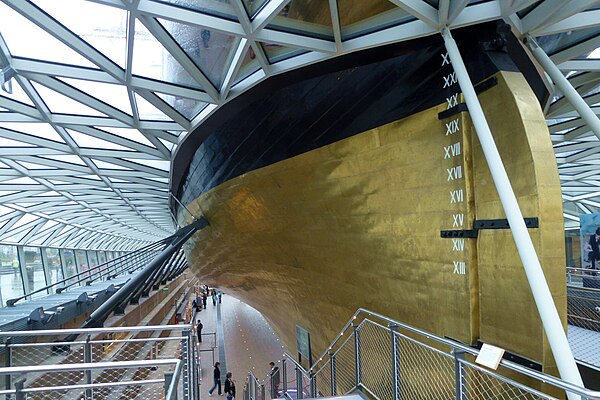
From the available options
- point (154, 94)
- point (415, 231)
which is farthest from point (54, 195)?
point (415, 231)

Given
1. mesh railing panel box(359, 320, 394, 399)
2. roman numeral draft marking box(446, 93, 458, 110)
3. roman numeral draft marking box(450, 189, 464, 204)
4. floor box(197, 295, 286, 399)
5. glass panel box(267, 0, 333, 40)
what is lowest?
floor box(197, 295, 286, 399)

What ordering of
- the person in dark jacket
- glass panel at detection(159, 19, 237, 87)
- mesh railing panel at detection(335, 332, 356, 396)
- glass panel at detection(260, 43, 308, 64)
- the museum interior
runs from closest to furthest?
1. the museum interior
2. glass panel at detection(260, 43, 308, 64)
3. glass panel at detection(159, 19, 237, 87)
4. mesh railing panel at detection(335, 332, 356, 396)
5. the person in dark jacket

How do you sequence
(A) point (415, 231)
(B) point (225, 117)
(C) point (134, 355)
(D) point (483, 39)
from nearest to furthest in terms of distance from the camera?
(D) point (483, 39) → (A) point (415, 231) → (B) point (225, 117) → (C) point (134, 355)

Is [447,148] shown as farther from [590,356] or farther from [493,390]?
[590,356]

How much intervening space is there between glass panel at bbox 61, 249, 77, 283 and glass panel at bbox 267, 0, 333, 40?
1831 inches

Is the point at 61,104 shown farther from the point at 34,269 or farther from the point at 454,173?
the point at 34,269

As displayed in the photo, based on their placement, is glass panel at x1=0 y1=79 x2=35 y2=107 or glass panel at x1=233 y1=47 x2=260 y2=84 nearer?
glass panel at x1=233 y1=47 x2=260 y2=84

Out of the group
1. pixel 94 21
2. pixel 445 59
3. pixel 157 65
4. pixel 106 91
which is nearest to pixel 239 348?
pixel 106 91

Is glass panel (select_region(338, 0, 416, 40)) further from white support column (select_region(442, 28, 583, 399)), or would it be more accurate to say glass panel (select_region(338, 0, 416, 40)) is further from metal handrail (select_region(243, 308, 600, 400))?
metal handrail (select_region(243, 308, 600, 400))

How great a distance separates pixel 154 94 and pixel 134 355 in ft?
48.7

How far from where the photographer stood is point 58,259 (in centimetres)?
4244

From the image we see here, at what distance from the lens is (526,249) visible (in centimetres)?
329

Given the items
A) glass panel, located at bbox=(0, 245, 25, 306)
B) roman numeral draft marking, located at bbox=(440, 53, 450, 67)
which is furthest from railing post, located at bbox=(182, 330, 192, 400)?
glass panel, located at bbox=(0, 245, 25, 306)

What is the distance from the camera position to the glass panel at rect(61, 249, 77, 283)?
144ft
